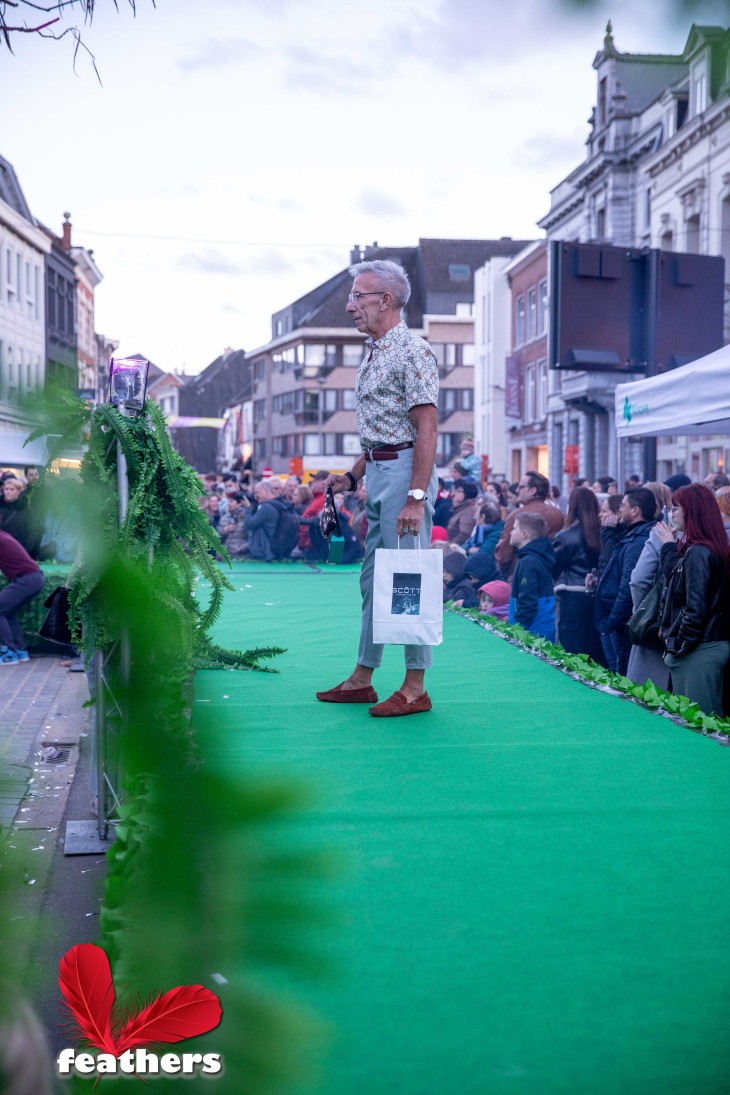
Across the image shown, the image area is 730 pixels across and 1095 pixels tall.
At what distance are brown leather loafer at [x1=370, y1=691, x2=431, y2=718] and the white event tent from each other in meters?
3.43

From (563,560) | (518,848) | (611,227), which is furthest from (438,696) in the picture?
(611,227)

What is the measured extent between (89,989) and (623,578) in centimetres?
710

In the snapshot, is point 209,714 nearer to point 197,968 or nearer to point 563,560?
point 197,968

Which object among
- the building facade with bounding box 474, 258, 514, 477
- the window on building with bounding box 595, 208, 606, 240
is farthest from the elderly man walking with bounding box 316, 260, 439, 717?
the building facade with bounding box 474, 258, 514, 477

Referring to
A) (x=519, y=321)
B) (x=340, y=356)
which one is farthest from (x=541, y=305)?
(x=340, y=356)

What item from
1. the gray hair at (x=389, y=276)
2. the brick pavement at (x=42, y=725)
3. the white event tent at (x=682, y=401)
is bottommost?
the brick pavement at (x=42, y=725)

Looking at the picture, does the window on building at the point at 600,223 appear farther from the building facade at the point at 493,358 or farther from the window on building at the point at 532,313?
the building facade at the point at 493,358

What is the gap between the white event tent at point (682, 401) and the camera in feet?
26.0

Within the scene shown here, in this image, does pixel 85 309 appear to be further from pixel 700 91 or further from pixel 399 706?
pixel 399 706

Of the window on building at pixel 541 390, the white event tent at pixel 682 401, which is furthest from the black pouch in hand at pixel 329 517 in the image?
the window on building at pixel 541 390

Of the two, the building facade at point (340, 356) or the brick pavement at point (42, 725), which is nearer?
the brick pavement at point (42, 725)

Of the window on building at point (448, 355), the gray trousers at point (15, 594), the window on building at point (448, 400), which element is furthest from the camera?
the window on building at point (448, 400)

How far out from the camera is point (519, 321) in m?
51.7

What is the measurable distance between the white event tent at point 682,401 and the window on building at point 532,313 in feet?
130
